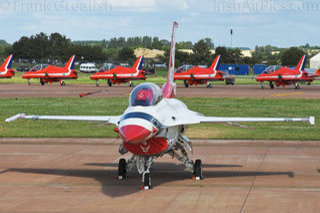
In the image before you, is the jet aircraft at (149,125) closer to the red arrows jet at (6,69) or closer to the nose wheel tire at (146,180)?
the nose wheel tire at (146,180)

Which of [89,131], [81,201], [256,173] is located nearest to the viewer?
[81,201]

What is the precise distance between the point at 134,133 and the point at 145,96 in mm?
1434

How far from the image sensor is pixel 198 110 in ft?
110

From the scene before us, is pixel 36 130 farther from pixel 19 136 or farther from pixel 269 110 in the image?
pixel 269 110

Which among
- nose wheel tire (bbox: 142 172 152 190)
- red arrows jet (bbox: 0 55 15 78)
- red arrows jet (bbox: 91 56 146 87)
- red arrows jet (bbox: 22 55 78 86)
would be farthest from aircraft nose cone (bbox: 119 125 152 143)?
red arrows jet (bbox: 0 55 15 78)

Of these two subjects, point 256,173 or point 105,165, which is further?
point 105,165

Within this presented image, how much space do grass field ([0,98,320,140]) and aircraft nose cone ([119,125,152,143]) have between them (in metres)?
6.24

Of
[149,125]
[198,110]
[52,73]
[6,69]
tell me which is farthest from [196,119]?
[6,69]

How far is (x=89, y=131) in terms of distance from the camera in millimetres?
25109

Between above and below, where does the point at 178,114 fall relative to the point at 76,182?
above

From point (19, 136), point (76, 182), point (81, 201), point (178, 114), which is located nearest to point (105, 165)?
point (76, 182)

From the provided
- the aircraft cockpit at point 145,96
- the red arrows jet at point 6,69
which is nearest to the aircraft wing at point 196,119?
the aircraft cockpit at point 145,96

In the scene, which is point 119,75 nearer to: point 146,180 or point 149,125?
point 146,180

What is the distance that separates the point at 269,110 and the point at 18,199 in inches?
924
